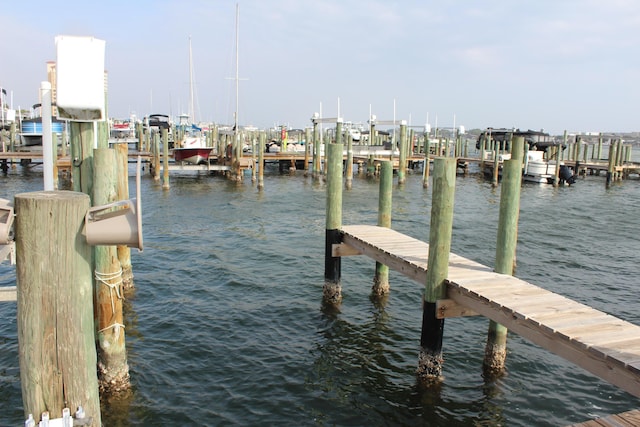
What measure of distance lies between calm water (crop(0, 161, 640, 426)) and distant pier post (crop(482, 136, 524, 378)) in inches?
11.2

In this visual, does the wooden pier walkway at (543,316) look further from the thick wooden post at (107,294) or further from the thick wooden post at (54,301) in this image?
the thick wooden post at (54,301)

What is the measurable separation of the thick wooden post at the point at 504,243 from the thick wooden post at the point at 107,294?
509 cm

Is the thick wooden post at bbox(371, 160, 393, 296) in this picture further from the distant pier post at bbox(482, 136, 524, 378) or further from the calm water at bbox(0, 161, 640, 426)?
the distant pier post at bbox(482, 136, 524, 378)

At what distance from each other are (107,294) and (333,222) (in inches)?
182

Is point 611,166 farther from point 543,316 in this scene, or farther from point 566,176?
point 543,316

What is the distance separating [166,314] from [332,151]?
14.6 ft

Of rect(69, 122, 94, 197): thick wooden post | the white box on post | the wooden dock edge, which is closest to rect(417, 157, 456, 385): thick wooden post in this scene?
the wooden dock edge

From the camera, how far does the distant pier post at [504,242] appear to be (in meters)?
7.65

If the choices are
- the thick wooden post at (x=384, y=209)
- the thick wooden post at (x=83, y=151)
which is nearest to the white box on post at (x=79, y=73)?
the thick wooden post at (x=83, y=151)

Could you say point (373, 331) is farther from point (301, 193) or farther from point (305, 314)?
point (301, 193)

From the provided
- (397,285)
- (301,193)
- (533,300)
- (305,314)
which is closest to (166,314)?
(305,314)

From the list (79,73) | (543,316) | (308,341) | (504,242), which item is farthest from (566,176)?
(79,73)

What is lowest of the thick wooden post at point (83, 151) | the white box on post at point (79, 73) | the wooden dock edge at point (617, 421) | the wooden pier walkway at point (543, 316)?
the wooden dock edge at point (617, 421)

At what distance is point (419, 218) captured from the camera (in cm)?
2145
